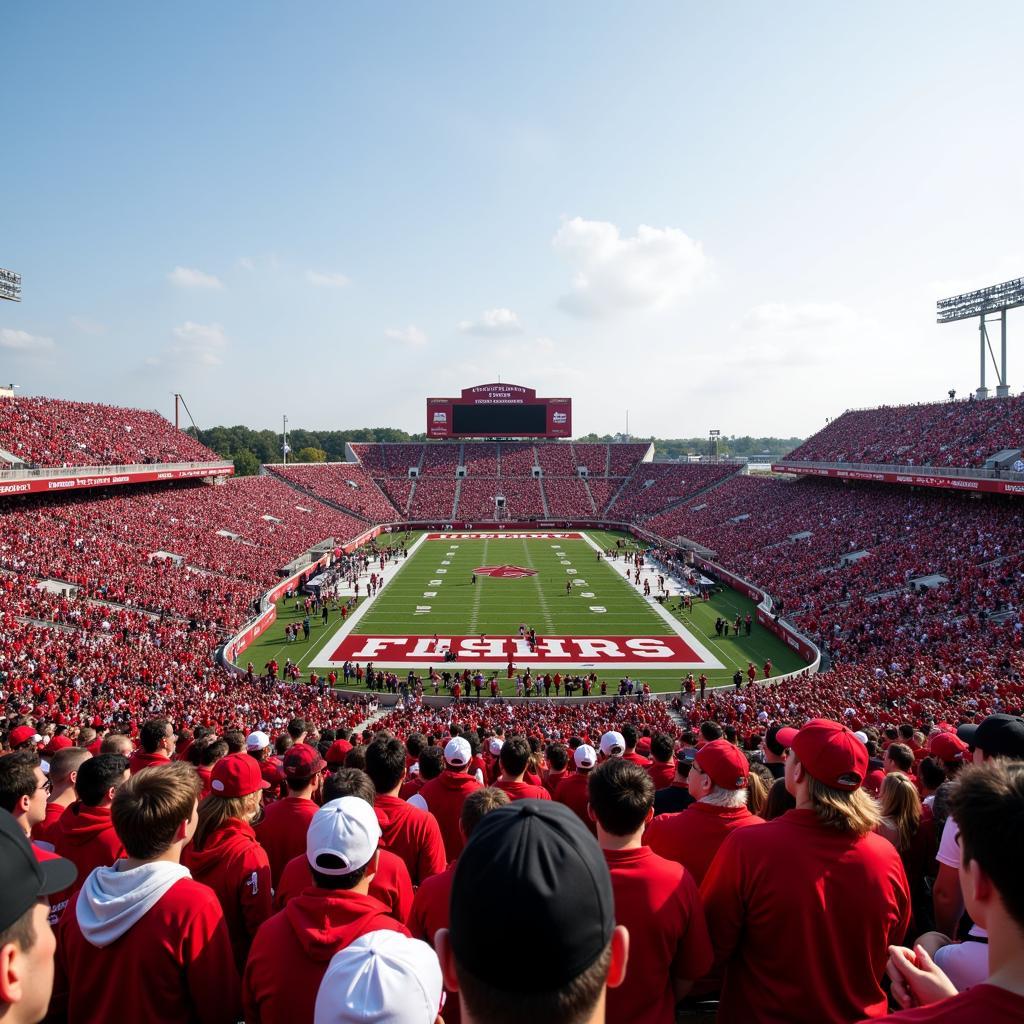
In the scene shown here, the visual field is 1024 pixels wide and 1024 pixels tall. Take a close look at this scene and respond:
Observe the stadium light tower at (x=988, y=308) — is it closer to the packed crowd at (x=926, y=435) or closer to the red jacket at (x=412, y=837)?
the packed crowd at (x=926, y=435)

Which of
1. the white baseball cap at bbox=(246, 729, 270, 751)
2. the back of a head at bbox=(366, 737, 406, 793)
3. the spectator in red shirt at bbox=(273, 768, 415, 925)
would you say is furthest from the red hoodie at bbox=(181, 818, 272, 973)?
the white baseball cap at bbox=(246, 729, 270, 751)

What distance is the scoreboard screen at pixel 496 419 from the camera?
246 ft

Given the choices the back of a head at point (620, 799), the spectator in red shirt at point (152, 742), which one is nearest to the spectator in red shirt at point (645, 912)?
the back of a head at point (620, 799)

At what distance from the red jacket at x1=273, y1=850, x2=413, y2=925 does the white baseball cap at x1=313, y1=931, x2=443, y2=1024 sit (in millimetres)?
1574

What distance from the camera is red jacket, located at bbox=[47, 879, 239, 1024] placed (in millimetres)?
2727

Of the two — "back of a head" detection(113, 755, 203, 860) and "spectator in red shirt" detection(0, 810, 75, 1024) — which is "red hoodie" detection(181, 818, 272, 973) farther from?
"spectator in red shirt" detection(0, 810, 75, 1024)

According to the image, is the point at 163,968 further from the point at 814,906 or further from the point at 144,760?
the point at 144,760

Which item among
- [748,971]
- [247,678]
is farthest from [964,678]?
[247,678]

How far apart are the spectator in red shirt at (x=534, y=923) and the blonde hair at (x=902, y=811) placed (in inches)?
155

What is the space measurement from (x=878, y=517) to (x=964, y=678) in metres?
22.1

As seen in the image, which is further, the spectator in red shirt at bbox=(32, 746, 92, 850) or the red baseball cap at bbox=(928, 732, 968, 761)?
the red baseball cap at bbox=(928, 732, 968, 761)

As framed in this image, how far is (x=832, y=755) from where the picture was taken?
310 centimetres

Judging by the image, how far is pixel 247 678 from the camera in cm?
2198

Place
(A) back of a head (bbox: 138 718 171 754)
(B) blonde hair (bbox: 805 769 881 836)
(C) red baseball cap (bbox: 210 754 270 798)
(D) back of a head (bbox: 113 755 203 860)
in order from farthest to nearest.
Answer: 1. (A) back of a head (bbox: 138 718 171 754)
2. (C) red baseball cap (bbox: 210 754 270 798)
3. (B) blonde hair (bbox: 805 769 881 836)
4. (D) back of a head (bbox: 113 755 203 860)
